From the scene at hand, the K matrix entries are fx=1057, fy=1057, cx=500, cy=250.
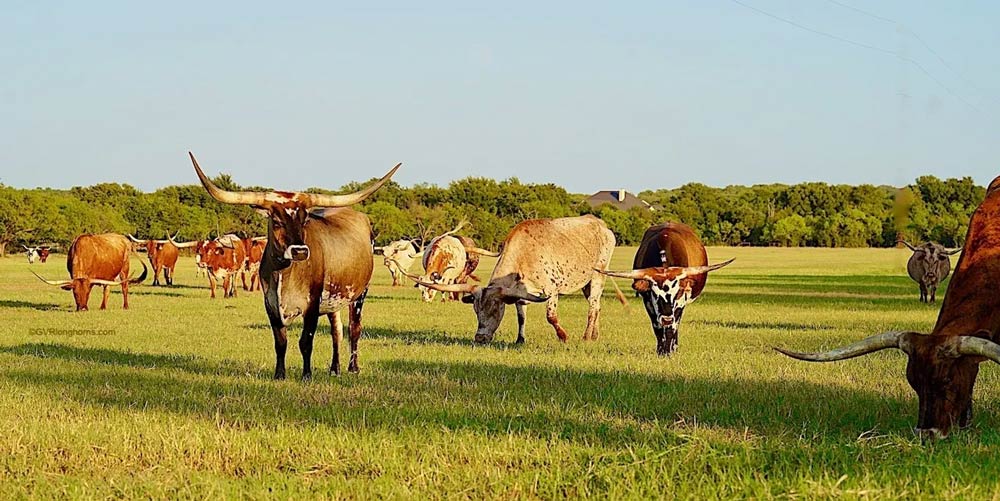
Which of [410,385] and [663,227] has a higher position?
[663,227]

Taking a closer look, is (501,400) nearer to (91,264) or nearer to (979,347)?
(979,347)

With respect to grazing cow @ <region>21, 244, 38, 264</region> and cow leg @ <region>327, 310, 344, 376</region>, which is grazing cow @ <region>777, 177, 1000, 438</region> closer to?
cow leg @ <region>327, 310, 344, 376</region>

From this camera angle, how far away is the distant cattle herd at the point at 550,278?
7.36 m

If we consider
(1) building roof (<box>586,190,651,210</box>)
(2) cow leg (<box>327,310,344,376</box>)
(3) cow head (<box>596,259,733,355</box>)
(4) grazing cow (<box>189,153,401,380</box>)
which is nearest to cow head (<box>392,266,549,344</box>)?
(3) cow head (<box>596,259,733,355</box>)

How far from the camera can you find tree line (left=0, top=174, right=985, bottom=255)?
84400mm

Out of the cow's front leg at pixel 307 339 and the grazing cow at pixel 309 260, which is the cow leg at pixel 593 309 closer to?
the grazing cow at pixel 309 260

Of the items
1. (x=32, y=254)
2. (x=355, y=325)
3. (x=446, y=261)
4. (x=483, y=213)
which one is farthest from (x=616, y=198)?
(x=355, y=325)

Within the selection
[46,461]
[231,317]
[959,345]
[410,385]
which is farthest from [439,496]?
[231,317]

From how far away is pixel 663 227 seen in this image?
18281 millimetres

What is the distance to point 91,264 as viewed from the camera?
25.0m

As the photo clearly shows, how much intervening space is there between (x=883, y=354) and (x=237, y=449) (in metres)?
9.88

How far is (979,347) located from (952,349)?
8.0 inches

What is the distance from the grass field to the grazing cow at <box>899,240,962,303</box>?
1504 centimetres

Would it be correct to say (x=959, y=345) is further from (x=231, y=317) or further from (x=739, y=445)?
(x=231, y=317)
